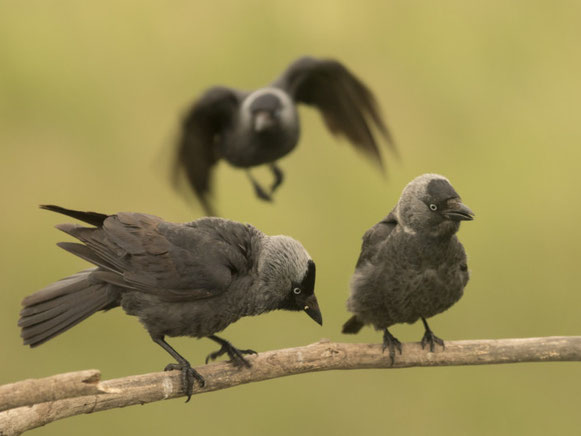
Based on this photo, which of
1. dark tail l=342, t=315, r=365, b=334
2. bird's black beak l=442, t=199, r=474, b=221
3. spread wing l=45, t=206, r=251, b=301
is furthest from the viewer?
dark tail l=342, t=315, r=365, b=334

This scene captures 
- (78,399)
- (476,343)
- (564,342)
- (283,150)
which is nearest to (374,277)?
(476,343)

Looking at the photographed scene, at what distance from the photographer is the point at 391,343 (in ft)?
9.95

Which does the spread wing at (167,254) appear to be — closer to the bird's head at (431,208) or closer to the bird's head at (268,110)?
the bird's head at (431,208)

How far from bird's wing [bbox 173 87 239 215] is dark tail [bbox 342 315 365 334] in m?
0.74

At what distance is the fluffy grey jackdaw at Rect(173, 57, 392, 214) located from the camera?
3.47m

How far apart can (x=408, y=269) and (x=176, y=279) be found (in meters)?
0.92

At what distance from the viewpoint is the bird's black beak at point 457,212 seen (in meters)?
2.53

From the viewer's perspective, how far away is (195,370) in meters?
2.62

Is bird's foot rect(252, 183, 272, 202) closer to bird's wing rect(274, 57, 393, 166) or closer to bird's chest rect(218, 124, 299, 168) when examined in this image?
bird's chest rect(218, 124, 299, 168)

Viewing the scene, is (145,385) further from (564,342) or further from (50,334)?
(564,342)

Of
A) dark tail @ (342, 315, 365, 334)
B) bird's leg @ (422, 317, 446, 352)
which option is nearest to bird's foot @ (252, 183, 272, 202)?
dark tail @ (342, 315, 365, 334)

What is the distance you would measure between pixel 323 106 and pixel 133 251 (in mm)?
1674

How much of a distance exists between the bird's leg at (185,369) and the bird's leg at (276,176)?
101cm

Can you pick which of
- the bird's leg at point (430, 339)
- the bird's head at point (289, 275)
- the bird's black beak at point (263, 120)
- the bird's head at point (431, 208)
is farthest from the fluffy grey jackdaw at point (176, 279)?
the bird's black beak at point (263, 120)
